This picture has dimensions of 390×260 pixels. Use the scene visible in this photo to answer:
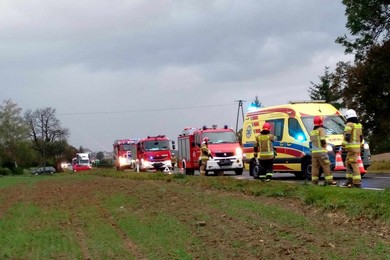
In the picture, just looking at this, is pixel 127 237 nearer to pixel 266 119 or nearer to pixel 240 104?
pixel 266 119

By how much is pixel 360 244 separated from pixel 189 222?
11.6 ft

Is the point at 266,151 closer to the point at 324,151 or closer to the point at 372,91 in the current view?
the point at 324,151

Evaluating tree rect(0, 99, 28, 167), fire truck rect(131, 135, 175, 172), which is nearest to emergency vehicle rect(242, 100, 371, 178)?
fire truck rect(131, 135, 175, 172)

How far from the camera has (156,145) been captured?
37.3 meters

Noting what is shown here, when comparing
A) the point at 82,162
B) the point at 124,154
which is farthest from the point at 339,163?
the point at 82,162

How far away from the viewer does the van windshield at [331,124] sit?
17766 mm

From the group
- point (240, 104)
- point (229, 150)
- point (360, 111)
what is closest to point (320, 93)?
point (240, 104)

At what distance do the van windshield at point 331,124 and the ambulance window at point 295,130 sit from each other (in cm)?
25

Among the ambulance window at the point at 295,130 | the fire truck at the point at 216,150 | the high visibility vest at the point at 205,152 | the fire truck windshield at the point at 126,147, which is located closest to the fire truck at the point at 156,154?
the fire truck at the point at 216,150

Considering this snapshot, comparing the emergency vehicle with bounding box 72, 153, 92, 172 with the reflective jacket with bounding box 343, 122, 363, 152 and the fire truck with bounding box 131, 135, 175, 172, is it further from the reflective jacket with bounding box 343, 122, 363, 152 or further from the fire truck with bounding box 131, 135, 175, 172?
the reflective jacket with bounding box 343, 122, 363, 152

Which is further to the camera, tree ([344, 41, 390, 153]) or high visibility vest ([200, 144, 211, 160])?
tree ([344, 41, 390, 153])

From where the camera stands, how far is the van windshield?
1777 cm

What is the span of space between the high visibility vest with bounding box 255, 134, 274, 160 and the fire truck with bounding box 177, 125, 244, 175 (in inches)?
374

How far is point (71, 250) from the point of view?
814 centimetres
